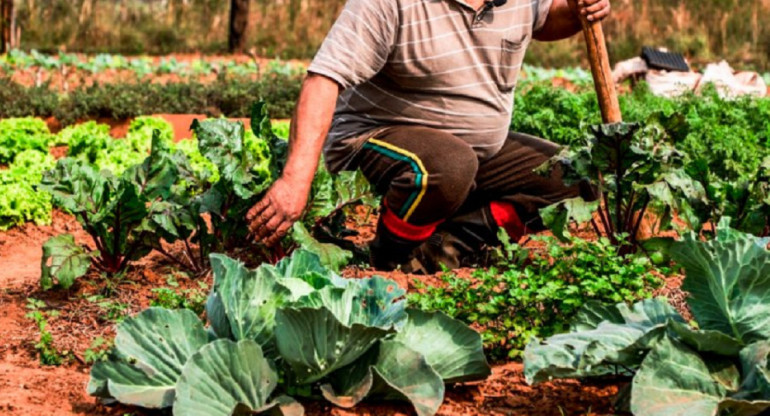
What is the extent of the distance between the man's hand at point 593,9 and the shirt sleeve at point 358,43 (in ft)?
2.63

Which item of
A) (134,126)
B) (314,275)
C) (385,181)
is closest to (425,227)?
(385,181)

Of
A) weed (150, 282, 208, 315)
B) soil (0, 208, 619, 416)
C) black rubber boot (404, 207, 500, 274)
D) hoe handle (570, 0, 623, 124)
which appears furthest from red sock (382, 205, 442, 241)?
weed (150, 282, 208, 315)

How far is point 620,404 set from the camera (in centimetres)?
291

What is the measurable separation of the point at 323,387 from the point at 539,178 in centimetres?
236

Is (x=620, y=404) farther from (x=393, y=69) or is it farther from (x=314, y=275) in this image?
(x=393, y=69)

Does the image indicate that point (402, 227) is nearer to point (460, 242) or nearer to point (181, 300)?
point (460, 242)

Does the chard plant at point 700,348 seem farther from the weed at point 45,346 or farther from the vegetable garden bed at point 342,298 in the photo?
the weed at point 45,346

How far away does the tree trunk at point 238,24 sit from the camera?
15.8 metres

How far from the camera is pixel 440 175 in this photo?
463 centimetres

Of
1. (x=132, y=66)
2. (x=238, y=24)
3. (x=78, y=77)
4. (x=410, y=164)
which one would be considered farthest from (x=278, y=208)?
(x=238, y=24)

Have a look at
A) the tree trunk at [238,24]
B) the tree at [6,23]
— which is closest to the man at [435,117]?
the tree at [6,23]

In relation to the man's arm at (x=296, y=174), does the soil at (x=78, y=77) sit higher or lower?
lower

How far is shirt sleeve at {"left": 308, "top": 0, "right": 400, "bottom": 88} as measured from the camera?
4.29 m

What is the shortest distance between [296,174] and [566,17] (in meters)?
1.59
